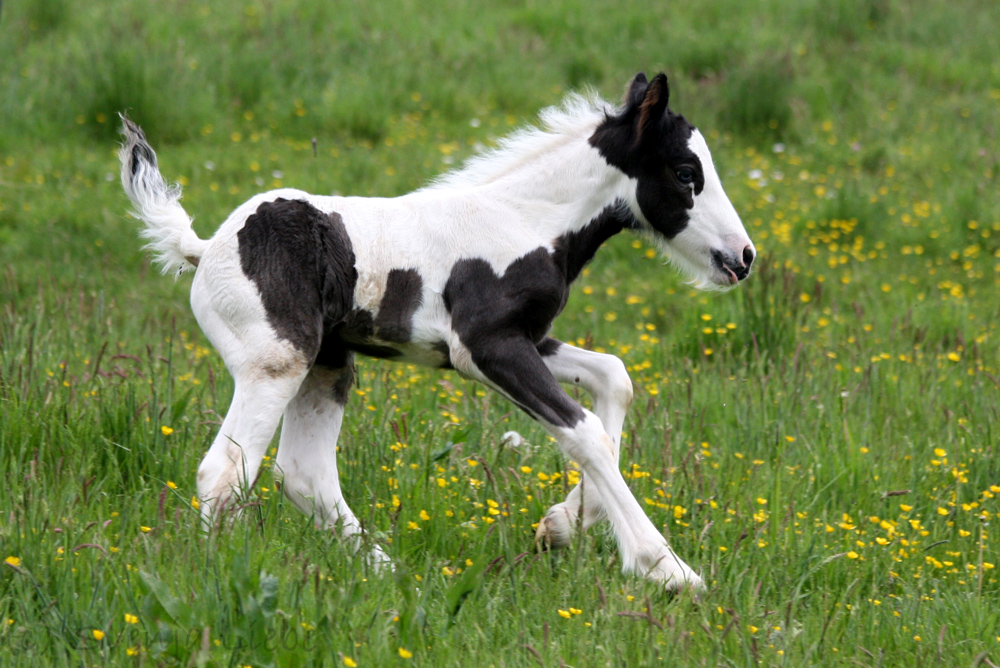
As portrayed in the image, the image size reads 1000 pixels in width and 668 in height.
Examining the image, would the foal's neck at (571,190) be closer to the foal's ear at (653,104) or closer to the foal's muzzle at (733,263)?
the foal's ear at (653,104)

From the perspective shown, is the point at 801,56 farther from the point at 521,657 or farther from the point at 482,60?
the point at 521,657

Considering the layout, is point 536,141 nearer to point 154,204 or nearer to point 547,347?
point 547,347

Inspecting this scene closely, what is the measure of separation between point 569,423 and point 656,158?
0.99m

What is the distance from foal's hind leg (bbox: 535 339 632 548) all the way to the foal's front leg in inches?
6.1

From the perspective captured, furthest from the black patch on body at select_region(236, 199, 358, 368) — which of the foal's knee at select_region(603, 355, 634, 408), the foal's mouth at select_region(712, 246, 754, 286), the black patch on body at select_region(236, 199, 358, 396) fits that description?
the foal's mouth at select_region(712, 246, 754, 286)

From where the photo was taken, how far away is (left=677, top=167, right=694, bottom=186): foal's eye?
3.74 metres

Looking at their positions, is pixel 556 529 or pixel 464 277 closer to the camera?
pixel 464 277

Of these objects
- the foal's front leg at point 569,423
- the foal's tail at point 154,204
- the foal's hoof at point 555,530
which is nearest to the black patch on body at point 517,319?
the foal's front leg at point 569,423

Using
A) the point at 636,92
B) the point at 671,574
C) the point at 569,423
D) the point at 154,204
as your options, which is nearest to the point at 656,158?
the point at 636,92

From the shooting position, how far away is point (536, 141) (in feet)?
13.0

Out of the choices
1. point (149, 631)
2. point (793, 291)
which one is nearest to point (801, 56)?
point (793, 291)

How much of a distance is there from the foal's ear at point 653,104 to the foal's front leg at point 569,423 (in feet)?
2.87

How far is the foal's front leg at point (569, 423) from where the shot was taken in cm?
346

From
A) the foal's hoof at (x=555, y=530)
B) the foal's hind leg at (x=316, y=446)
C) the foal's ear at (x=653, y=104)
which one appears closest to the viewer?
the foal's ear at (x=653, y=104)
